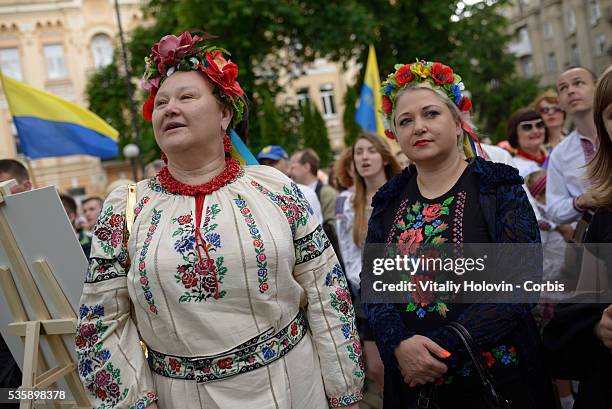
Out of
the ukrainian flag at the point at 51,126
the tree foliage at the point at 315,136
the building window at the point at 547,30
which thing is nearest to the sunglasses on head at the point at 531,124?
the ukrainian flag at the point at 51,126

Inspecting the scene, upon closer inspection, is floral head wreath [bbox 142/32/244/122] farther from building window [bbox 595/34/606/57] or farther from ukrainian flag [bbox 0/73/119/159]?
building window [bbox 595/34/606/57]

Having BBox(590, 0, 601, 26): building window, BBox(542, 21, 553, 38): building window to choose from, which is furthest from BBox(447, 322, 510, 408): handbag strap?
BBox(542, 21, 553, 38): building window

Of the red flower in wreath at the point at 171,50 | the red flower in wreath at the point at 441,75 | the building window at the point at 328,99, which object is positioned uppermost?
the building window at the point at 328,99

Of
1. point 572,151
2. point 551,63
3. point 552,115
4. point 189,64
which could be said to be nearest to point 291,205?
point 189,64

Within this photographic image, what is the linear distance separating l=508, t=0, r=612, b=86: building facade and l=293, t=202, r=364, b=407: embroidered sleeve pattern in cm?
3093

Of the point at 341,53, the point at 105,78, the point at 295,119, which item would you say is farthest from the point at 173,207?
the point at 105,78

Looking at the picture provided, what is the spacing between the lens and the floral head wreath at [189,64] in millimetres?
2305

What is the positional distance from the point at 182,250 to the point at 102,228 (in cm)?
32

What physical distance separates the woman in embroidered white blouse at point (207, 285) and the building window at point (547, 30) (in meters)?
40.3

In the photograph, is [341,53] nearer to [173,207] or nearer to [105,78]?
[105,78]

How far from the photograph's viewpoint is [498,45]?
3052 centimetres

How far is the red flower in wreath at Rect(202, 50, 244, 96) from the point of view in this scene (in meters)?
2.29

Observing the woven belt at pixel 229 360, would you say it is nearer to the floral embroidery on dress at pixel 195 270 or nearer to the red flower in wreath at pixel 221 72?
the floral embroidery on dress at pixel 195 270

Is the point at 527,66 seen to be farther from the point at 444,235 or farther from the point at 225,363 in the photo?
the point at 225,363
